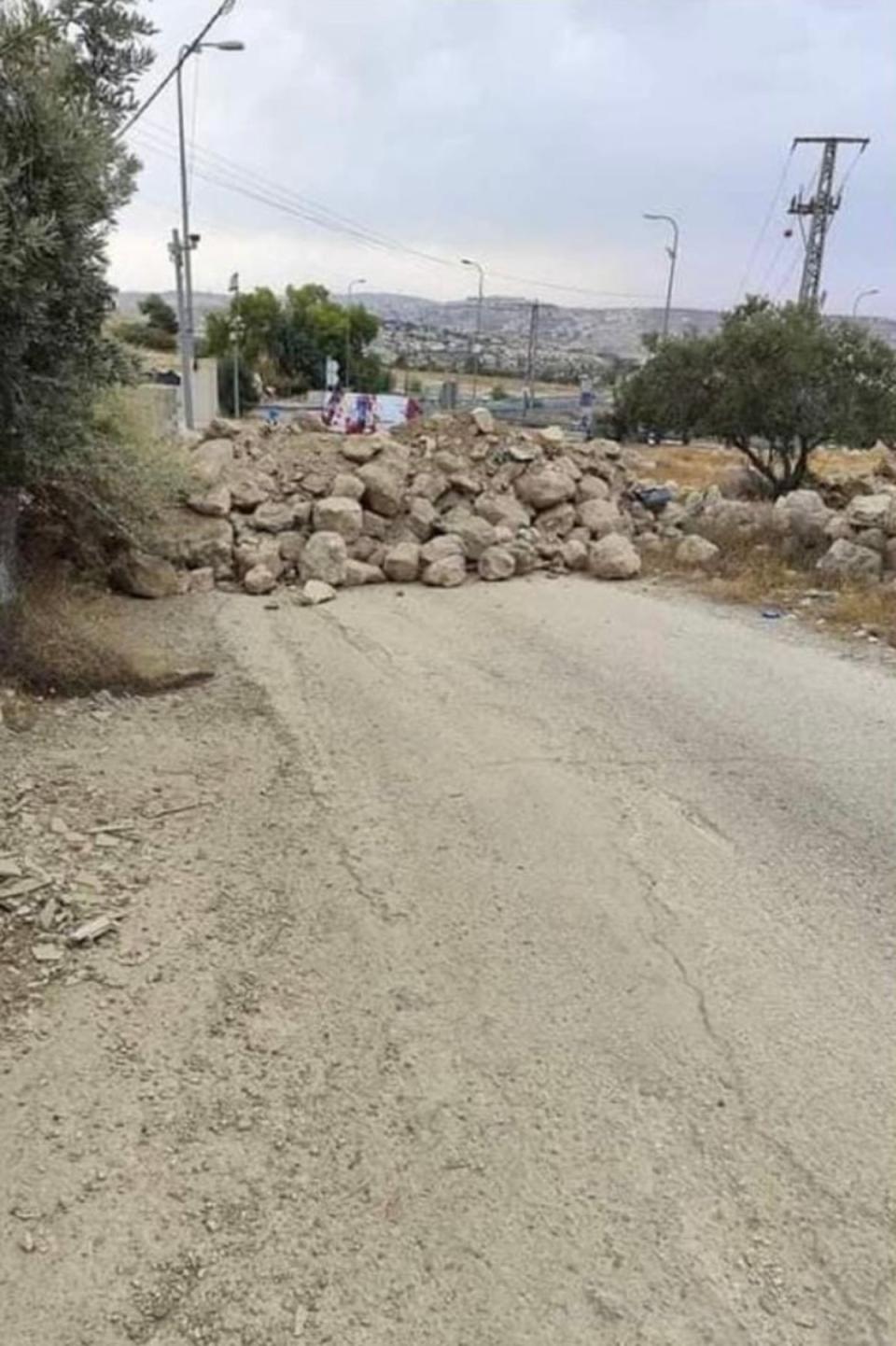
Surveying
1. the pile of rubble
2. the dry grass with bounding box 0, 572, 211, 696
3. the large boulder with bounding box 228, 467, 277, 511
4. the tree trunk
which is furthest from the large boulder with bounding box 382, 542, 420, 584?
the tree trunk

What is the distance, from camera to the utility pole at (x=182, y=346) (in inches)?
734

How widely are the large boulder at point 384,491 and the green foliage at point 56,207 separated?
13.4 ft

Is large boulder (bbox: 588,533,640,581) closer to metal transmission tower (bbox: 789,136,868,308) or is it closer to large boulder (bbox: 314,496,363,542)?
large boulder (bbox: 314,496,363,542)

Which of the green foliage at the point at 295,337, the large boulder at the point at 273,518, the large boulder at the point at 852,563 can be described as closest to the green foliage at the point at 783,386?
the large boulder at the point at 852,563

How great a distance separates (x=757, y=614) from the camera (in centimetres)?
787

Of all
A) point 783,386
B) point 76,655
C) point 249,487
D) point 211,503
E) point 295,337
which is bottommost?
point 76,655

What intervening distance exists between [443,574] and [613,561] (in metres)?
1.55

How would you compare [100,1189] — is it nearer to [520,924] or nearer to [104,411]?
[520,924]

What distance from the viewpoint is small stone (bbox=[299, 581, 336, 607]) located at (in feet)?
26.0

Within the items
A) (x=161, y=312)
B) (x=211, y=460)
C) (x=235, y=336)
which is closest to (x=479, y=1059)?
(x=211, y=460)

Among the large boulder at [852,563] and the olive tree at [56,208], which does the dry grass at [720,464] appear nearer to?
the large boulder at [852,563]

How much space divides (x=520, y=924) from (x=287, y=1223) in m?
1.34

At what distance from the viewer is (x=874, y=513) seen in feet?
29.3

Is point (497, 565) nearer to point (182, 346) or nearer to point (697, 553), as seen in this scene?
point (697, 553)
